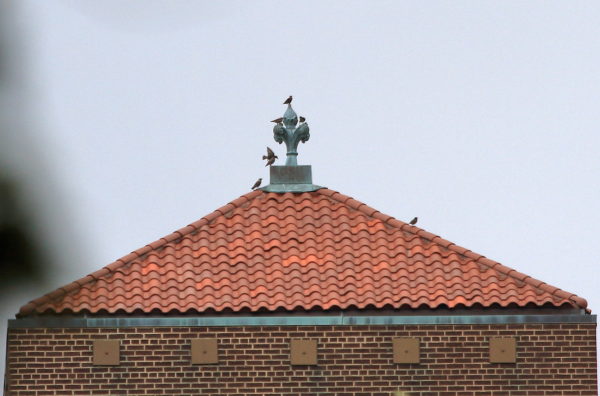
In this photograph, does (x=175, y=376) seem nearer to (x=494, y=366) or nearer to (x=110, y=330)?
(x=110, y=330)

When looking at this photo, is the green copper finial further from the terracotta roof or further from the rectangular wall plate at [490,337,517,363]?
the rectangular wall plate at [490,337,517,363]

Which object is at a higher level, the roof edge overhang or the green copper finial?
the green copper finial

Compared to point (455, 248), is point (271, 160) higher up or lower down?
higher up

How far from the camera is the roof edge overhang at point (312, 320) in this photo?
1638 centimetres

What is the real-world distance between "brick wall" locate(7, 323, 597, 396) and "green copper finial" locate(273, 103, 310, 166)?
13.7 feet

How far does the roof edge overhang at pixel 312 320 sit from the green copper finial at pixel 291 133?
386 cm

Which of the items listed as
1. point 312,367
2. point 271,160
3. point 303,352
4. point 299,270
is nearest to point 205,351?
point 303,352

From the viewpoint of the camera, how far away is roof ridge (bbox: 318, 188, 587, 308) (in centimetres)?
1673

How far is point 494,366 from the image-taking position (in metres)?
16.5

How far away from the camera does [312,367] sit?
16297 millimetres

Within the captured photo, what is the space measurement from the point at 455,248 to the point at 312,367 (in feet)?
11.3

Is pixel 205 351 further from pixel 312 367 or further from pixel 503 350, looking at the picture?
pixel 503 350

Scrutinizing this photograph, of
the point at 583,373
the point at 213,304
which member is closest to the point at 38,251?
the point at 213,304

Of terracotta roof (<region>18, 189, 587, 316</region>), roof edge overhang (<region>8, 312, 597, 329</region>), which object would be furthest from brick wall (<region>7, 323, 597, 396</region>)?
terracotta roof (<region>18, 189, 587, 316</region>)
